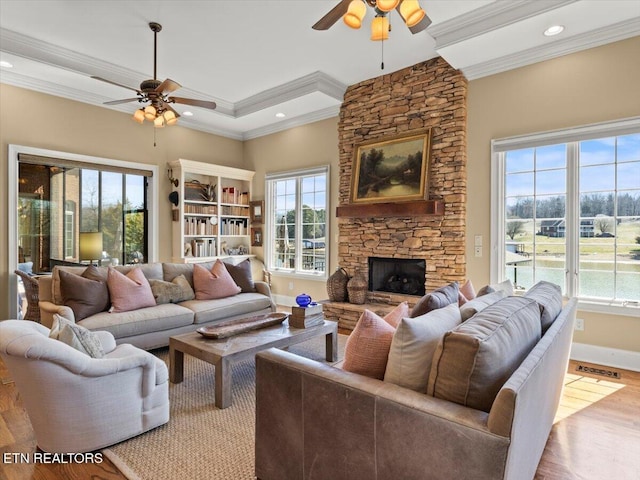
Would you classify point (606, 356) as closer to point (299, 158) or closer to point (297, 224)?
point (297, 224)

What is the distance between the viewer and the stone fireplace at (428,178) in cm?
441

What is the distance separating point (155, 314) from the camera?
3.63m

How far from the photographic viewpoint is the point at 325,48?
419 centimetres

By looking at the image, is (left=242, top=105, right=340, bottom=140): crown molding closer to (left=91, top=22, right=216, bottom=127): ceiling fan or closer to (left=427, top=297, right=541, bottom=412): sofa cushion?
(left=91, top=22, right=216, bottom=127): ceiling fan

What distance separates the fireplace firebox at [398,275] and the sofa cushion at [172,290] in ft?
8.06

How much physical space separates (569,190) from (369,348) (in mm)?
3298

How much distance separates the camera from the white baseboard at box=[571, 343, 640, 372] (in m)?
3.39

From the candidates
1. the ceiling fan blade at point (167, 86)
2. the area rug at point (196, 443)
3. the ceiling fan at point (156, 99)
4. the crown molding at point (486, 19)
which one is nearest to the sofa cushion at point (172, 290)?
the area rug at point (196, 443)

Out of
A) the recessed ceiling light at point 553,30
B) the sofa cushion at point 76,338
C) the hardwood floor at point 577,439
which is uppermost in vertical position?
the recessed ceiling light at point 553,30

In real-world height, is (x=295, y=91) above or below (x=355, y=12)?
above

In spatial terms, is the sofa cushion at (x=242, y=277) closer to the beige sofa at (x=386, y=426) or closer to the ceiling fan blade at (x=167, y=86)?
the ceiling fan blade at (x=167, y=86)

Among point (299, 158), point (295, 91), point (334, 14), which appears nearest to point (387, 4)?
point (334, 14)

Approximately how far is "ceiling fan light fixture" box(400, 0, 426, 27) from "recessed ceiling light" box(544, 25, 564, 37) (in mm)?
2020

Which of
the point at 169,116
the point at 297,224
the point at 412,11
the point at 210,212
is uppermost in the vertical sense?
the point at 412,11
